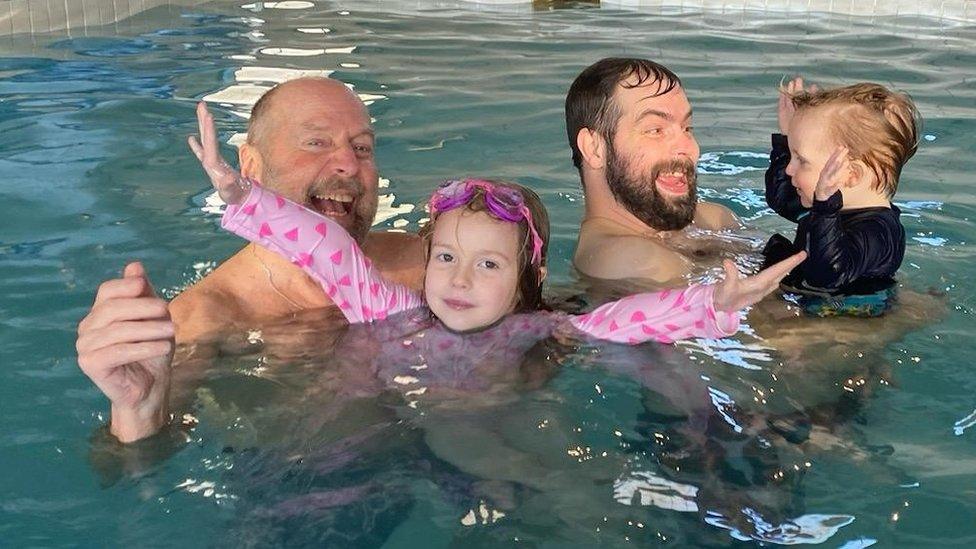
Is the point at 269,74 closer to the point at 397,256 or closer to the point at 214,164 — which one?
the point at 397,256

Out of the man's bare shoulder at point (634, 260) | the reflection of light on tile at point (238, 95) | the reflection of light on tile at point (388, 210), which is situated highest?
the reflection of light on tile at point (238, 95)

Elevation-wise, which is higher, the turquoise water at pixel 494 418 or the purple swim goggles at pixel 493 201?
the purple swim goggles at pixel 493 201

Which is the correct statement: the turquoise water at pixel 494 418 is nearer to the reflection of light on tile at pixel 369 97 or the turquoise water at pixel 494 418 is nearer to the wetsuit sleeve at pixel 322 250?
the wetsuit sleeve at pixel 322 250

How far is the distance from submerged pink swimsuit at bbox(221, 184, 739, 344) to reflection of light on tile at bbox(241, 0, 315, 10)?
819 cm

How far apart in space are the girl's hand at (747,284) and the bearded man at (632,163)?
1082 mm

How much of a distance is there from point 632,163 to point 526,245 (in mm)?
867

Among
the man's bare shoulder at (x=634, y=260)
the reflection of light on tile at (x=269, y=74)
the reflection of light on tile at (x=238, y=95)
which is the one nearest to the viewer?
the man's bare shoulder at (x=634, y=260)

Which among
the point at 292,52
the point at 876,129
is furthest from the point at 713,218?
the point at 292,52

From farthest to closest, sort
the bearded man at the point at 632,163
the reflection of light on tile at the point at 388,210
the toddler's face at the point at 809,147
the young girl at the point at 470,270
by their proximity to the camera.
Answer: the reflection of light on tile at the point at 388,210 < the bearded man at the point at 632,163 < the toddler's face at the point at 809,147 < the young girl at the point at 470,270

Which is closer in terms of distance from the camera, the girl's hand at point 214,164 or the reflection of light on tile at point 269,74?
the girl's hand at point 214,164

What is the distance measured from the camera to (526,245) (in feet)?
11.8

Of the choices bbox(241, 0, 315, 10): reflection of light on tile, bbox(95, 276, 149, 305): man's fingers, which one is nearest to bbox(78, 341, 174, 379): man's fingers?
bbox(95, 276, 149, 305): man's fingers

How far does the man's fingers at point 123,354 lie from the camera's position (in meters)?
2.51

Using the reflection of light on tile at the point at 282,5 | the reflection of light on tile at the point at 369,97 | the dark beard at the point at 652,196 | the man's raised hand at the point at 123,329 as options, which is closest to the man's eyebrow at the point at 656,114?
the dark beard at the point at 652,196
